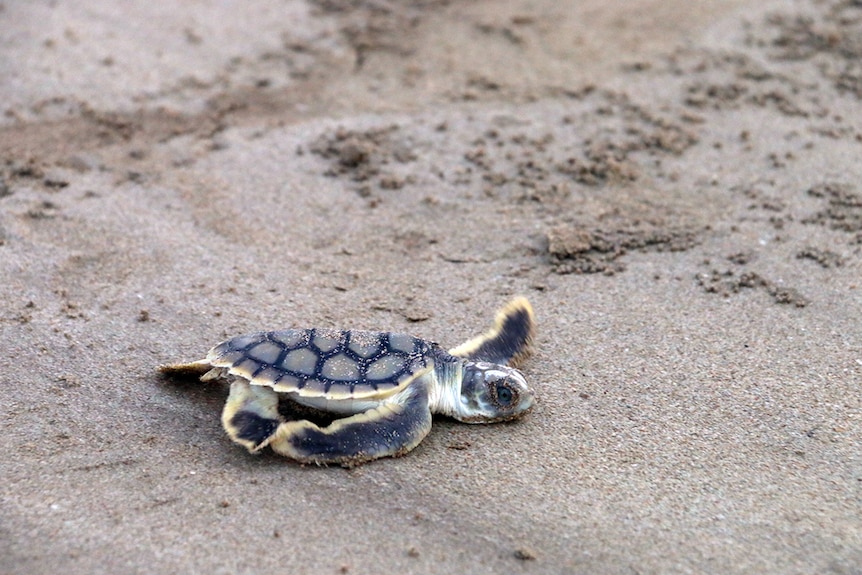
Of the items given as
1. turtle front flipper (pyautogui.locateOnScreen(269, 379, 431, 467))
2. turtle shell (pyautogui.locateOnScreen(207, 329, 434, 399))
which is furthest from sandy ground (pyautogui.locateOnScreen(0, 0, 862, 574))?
turtle shell (pyautogui.locateOnScreen(207, 329, 434, 399))

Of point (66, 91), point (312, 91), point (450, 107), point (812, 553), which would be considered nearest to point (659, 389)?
point (812, 553)

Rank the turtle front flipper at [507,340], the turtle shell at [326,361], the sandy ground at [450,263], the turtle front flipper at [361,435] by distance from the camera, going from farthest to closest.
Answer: the turtle front flipper at [507,340] < the turtle shell at [326,361] < the turtle front flipper at [361,435] < the sandy ground at [450,263]

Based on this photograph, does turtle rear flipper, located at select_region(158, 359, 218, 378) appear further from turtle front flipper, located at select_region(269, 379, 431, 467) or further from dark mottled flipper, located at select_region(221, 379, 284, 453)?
turtle front flipper, located at select_region(269, 379, 431, 467)

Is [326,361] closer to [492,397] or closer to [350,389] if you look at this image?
[350,389]

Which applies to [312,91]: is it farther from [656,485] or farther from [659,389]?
[656,485]

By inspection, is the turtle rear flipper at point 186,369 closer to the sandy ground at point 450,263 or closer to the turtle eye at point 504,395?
the sandy ground at point 450,263

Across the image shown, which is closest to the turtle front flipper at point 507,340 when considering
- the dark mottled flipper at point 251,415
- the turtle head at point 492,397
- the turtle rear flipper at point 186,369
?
the turtle head at point 492,397
